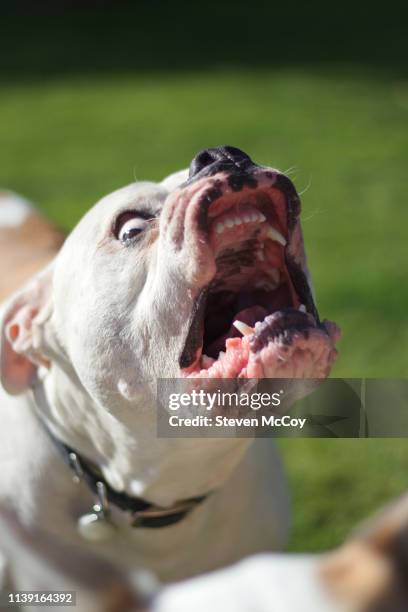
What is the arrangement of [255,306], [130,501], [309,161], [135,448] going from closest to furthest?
[255,306] → [135,448] → [130,501] → [309,161]

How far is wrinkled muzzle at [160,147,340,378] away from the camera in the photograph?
194 centimetres

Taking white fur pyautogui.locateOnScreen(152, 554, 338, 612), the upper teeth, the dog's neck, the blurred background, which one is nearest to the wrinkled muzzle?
the upper teeth

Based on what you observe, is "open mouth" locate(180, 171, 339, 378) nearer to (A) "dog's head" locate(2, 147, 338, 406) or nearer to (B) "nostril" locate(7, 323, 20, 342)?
(A) "dog's head" locate(2, 147, 338, 406)

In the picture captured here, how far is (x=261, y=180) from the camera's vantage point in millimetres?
1969

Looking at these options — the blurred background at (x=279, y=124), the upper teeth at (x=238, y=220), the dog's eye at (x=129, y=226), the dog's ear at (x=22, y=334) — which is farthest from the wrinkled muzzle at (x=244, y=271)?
the blurred background at (x=279, y=124)

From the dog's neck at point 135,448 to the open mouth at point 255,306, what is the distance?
0.24 m

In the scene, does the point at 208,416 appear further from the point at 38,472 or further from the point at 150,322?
the point at 38,472

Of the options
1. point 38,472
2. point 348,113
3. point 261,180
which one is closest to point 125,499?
point 38,472

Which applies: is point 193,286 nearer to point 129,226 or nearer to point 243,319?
point 243,319

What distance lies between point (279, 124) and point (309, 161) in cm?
85

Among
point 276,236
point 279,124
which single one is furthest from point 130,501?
point 279,124

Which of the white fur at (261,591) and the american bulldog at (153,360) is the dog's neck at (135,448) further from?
the white fur at (261,591)

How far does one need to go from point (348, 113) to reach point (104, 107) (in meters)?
1.87

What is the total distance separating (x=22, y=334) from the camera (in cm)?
251
